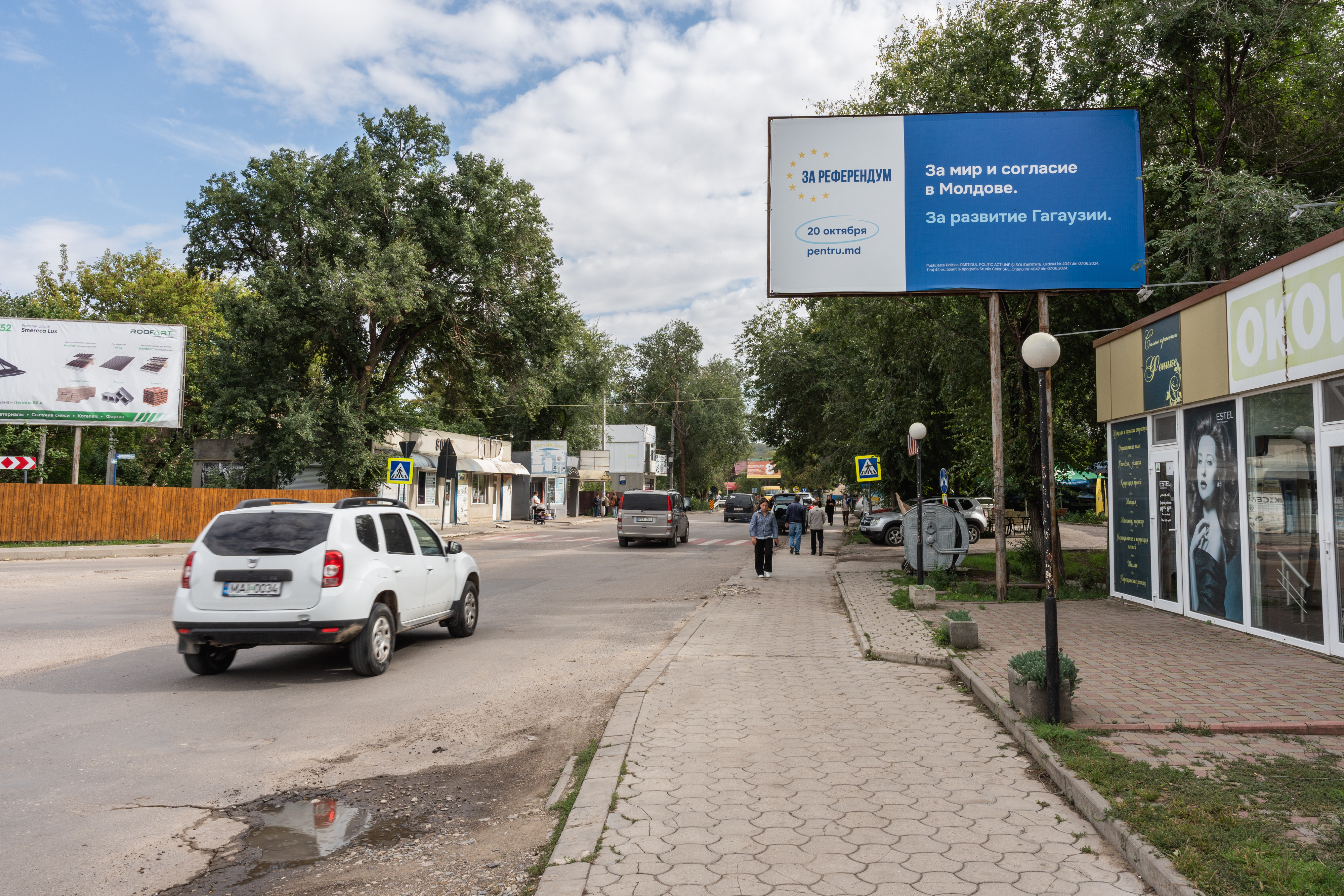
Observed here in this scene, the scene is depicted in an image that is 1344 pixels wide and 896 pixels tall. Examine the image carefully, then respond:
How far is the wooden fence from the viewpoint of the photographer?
25984mm

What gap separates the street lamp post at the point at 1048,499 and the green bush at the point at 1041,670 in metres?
0.04

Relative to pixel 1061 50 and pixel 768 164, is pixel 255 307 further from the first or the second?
pixel 1061 50

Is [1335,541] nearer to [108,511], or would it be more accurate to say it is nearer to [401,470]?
[401,470]

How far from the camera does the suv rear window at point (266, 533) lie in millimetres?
7812

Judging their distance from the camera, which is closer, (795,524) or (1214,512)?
(1214,512)

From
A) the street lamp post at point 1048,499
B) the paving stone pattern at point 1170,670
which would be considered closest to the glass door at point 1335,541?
the paving stone pattern at point 1170,670

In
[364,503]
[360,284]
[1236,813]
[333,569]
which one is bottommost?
[1236,813]

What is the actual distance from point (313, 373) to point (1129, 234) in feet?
101

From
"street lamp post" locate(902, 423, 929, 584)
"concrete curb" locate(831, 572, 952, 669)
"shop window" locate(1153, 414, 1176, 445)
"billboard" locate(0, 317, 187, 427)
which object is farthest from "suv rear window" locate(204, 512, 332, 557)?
"billboard" locate(0, 317, 187, 427)

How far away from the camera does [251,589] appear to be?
7.70 m

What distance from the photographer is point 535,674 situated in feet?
27.3

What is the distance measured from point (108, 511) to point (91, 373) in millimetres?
4483

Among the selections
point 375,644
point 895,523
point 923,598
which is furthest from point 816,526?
point 375,644

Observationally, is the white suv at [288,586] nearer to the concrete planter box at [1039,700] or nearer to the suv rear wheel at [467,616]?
the suv rear wheel at [467,616]
